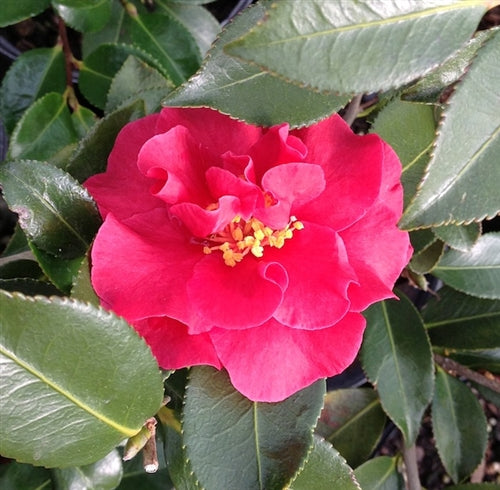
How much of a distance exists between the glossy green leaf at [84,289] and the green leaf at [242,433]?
0.37 feet

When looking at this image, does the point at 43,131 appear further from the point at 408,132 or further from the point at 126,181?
the point at 408,132

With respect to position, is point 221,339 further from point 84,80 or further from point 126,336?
point 84,80

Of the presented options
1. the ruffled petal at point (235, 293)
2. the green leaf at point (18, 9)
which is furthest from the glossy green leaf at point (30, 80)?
the ruffled petal at point (235, 293)

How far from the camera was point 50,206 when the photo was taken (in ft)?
1.92

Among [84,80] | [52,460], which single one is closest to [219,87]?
[52,460]

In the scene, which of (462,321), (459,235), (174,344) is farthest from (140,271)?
(462,321)

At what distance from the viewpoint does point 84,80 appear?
1.01 metres

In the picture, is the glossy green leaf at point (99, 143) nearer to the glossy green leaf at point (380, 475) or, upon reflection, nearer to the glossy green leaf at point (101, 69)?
the glossy green leaf at point (101, 69)

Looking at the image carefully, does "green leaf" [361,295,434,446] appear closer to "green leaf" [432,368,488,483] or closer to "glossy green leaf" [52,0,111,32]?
"green leaf" [432,368,488,483]

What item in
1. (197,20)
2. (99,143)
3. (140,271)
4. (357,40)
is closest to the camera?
(357,40)

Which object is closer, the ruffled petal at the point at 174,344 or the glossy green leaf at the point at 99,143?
the ruffled petal at the point at 174,344

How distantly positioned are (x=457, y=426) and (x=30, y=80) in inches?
35.8

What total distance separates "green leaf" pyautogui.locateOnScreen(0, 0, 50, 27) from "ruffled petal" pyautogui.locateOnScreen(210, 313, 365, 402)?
657 mm

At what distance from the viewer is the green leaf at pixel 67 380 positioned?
17.2 inches
